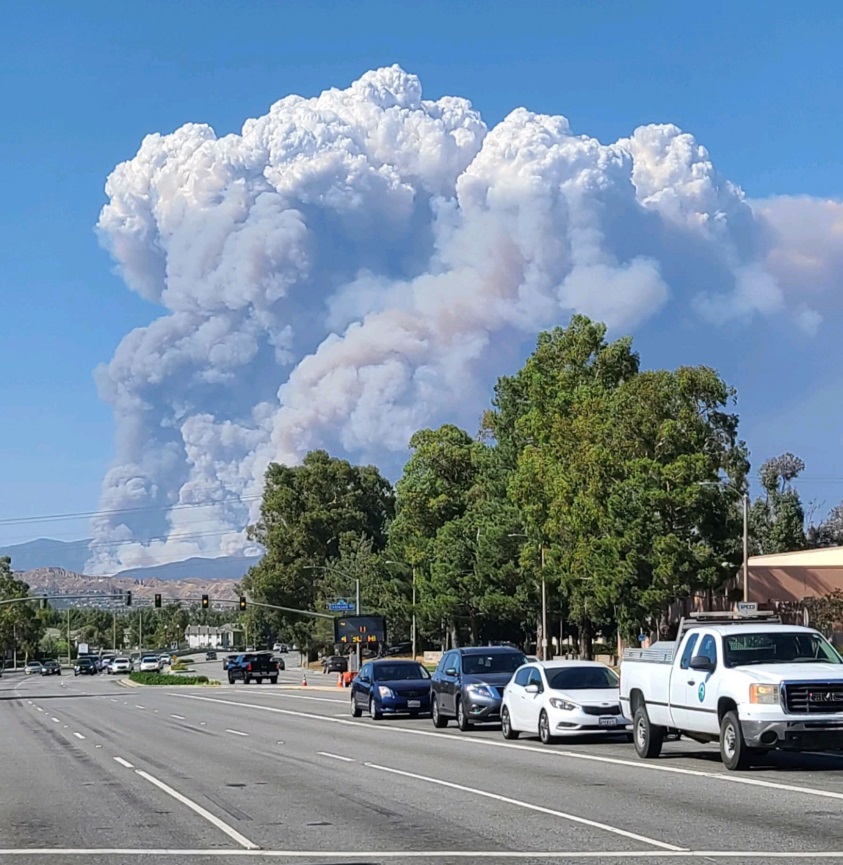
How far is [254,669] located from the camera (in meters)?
88.7

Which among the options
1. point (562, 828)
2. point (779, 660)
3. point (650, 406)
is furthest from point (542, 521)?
point (562, 828)

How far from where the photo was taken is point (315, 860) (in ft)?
41.3

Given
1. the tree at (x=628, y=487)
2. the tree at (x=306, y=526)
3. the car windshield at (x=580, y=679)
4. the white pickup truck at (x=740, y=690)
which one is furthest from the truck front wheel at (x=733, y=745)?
the tree at (x=306, y=526)

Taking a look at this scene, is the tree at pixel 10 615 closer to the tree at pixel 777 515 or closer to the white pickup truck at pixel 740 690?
the tree at pixel 777 515

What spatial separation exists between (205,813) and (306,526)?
4534 inches

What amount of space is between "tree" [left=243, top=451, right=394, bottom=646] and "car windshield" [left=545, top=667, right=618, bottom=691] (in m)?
99.2

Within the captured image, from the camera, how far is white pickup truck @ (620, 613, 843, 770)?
18547mm

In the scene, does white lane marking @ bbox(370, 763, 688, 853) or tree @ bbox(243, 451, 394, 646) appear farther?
tree @ bbox(243, 451, 394, 646)

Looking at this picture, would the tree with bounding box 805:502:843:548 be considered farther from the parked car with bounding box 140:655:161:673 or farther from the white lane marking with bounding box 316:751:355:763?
the white lane marking with bounding box 316:751:355:763

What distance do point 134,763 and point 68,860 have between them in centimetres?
1238

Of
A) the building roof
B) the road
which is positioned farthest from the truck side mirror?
the building roof

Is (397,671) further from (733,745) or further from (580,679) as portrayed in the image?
(733,745)

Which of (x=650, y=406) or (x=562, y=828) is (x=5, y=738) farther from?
(x=650, y=406)

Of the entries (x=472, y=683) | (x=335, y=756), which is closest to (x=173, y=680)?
(x=472, y=683)
